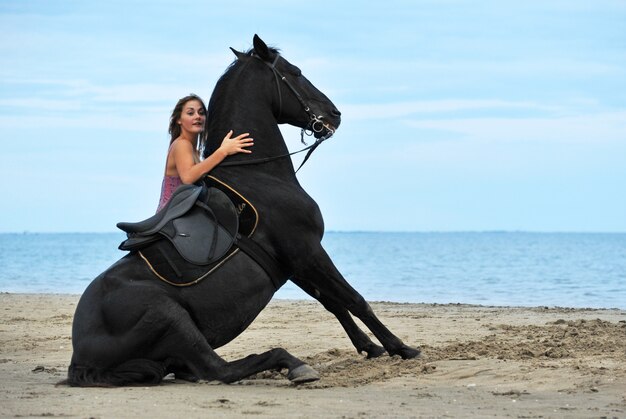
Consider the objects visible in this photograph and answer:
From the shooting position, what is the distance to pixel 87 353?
669 cm

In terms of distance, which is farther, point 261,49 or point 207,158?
point 261,49

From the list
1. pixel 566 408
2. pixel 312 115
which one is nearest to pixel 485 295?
pixel 312 115

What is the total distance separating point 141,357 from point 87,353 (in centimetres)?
35

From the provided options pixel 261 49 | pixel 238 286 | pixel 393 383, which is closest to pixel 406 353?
pixel 393 383

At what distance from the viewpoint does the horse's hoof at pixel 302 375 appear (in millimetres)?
6652

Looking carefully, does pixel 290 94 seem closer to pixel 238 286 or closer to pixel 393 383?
pixel 238 286

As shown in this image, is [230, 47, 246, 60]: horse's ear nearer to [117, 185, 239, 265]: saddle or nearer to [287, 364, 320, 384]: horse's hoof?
[117, 185, 239, 265]: saddle

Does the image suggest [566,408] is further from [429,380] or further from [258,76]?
[258,76]

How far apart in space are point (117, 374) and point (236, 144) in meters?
1.75

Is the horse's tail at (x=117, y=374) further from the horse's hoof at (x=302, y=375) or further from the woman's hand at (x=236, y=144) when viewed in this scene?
the woman's hand at (x=236, y=144)

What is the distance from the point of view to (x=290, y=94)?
7.48 m

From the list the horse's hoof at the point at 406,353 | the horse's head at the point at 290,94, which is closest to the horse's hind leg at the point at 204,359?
the horse's hoof at the point at 406,353

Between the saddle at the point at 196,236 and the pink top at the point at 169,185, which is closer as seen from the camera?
the saddle at the point at 196,236

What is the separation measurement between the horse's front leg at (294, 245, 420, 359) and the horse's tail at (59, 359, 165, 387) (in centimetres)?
118
